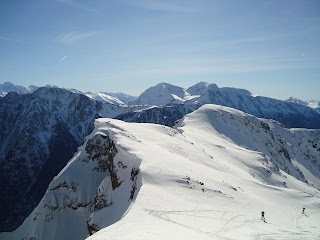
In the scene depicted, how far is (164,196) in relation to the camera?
3031cm

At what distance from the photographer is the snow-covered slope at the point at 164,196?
24938 millimetres

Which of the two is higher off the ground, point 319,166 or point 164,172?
point 164,172

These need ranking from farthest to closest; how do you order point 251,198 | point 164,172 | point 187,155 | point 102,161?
point 102,161
point 187,155
point 251,198
point 164,172

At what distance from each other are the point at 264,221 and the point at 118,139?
28.9 m

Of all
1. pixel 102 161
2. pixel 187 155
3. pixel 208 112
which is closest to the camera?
pixel 187 155

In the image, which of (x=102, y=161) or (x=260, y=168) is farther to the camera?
(x=260, y=168)

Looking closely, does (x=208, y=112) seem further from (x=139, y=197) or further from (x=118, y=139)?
(x=139, y=197)

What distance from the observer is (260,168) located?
242 feet

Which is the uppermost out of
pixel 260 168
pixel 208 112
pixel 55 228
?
pixel 208 112

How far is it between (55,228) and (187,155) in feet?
114

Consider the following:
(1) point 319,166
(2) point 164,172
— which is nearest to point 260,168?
(2) point 164,172

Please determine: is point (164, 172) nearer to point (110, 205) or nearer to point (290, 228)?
point (110, 205)

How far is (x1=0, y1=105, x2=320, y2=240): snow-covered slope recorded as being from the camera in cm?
2494

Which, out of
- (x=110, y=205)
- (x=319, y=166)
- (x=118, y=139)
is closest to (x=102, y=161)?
(x=118, y=139)
